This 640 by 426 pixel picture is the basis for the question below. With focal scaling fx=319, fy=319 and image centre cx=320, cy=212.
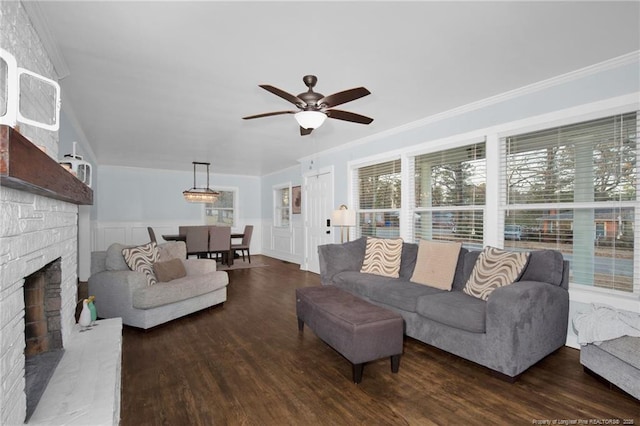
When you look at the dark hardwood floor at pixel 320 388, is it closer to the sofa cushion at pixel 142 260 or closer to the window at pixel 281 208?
the sofa cushion at pixel 142 260

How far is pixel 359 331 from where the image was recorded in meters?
2.25

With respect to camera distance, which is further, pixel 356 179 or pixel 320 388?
pixel 356 179

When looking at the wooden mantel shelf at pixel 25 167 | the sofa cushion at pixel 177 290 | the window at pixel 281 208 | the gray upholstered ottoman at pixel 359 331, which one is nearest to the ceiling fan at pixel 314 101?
the wooden mantel shelf at pixel 25 167

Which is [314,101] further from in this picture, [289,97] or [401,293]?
[401,293]

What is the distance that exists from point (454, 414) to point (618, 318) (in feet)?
4.62

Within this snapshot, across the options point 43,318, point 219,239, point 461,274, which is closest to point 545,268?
point 461,274

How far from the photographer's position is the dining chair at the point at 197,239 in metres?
6.49

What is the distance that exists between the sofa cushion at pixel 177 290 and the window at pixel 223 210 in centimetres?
529

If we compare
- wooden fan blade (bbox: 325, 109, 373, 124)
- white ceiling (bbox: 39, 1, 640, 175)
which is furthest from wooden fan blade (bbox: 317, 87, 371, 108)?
white ceiling (bbox: 39, 1, 640, 175)

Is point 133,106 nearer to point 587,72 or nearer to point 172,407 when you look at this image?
point 172,407

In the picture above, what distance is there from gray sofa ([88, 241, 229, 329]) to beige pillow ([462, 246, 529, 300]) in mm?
2967

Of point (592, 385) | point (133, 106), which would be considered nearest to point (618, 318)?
point (592, 385)

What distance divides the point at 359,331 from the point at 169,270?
260cm

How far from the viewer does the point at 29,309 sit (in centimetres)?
205
